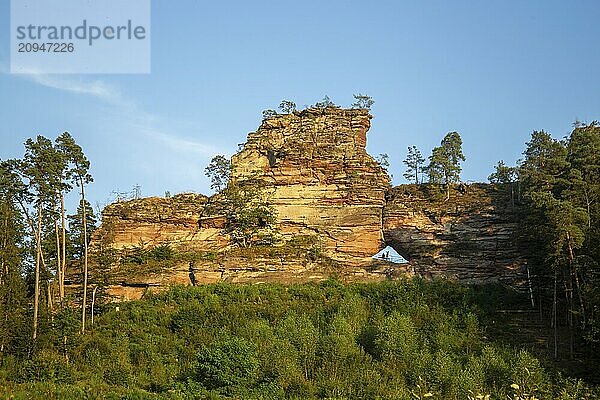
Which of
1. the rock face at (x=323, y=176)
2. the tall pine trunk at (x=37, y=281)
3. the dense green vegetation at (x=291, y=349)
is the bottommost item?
the dense green vegetation at (x=291, y=349)

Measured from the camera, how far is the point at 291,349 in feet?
77.6

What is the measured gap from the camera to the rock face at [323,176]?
33.9 m

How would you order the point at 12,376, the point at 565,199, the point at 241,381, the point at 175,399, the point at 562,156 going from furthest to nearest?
the point at 562,156 → the point at 565,199 → the point at 12,376 → the point at 241,381 → the point at 175,399

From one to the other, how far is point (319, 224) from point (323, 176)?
2800 millimetres

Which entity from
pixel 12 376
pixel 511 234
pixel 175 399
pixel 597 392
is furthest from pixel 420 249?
pixel 12 376

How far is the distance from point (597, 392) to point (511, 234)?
39.6ft

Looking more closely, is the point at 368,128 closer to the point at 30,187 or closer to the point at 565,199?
the point at 565,199

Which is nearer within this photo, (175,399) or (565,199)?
(175,399)

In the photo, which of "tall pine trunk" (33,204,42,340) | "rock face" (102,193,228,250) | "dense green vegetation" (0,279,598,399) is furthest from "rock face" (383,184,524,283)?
"tall pine trunk" (33,204,42,340)

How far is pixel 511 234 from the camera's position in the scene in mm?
32188

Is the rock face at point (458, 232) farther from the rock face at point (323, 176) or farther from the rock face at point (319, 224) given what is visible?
the rock face at point (323, 176)

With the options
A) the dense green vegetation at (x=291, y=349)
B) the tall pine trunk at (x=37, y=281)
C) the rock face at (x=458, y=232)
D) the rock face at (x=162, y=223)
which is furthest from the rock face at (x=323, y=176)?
the tall pine trunk at (x=37, y=281)

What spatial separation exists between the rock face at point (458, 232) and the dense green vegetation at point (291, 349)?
80.1 inches

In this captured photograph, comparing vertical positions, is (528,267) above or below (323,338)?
above
